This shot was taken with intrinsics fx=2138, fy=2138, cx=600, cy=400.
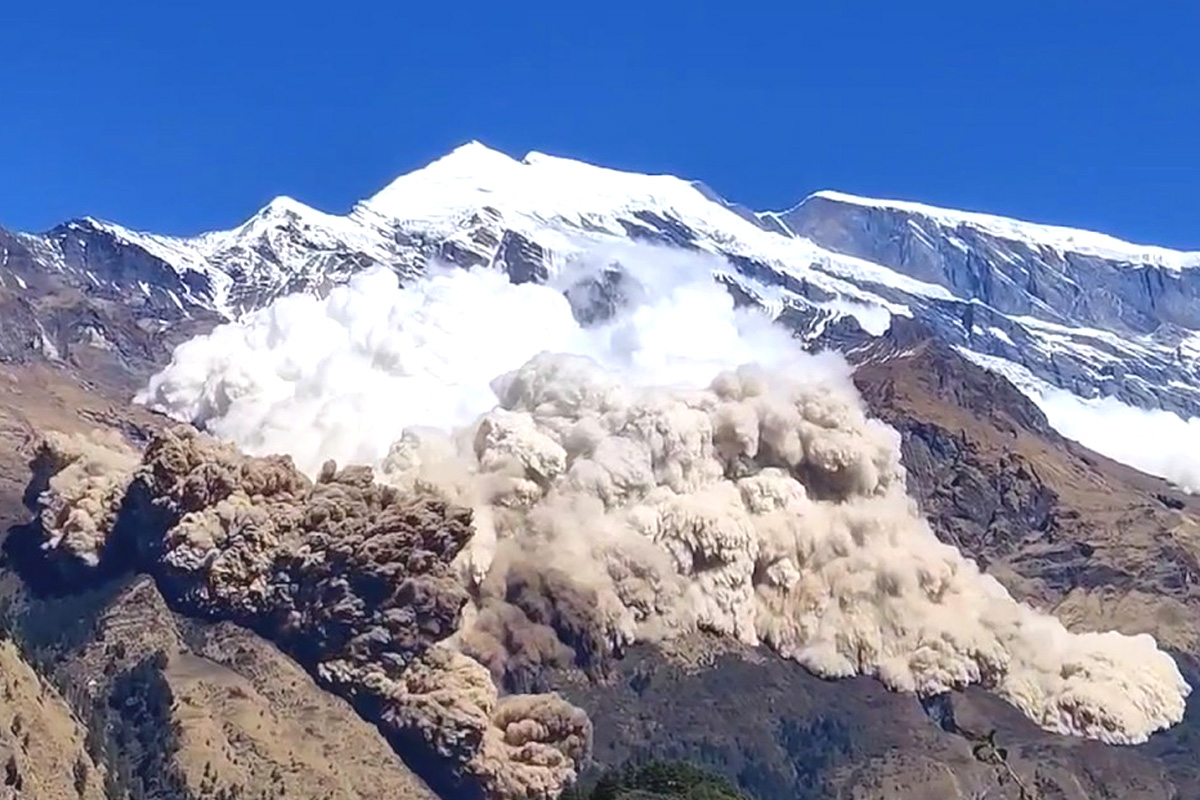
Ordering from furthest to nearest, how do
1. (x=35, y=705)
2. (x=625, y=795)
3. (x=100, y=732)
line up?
(x=100, y=732) < (x=35, y=705) < (x=625, y=795)

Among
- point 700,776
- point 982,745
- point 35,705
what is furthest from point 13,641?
point 982,745

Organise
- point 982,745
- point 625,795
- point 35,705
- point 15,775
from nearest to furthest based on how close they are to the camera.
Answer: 1. point 982,745
2. point 625,795
3. point 15,775
4. point 35,705

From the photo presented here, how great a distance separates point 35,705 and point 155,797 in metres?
32.7

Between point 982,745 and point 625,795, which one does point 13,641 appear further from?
point 982,745

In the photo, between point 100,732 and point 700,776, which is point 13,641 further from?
point 700,776

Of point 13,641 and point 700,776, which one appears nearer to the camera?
point 700,776

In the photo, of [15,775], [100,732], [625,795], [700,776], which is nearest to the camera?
[625,795]

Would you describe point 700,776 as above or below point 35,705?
above

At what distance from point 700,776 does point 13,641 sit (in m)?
62.0

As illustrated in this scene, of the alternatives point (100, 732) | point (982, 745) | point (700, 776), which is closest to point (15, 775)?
point (100, 732)

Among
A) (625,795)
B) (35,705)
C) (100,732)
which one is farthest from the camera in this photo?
(100,732)

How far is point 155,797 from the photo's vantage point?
197m

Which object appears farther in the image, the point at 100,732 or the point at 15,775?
the point at 100,732

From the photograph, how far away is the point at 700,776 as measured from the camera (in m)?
144
